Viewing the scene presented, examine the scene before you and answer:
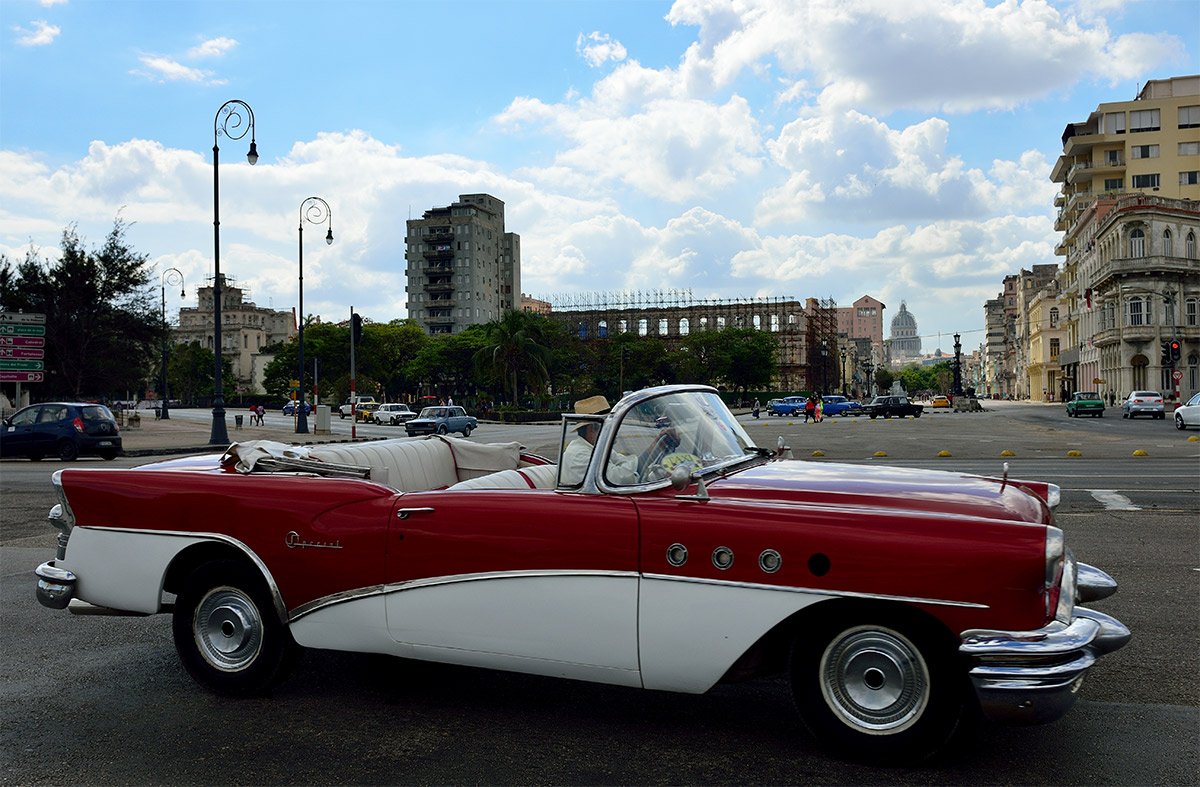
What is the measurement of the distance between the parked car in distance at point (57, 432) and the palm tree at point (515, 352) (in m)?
36.6

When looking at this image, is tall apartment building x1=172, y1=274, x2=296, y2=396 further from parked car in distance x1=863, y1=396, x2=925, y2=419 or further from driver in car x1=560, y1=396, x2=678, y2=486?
driver in car x1=560, y1=396, x2=678, y2=486

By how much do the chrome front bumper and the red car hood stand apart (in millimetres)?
484

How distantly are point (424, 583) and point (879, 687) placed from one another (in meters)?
2.03

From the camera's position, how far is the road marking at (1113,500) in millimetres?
11008

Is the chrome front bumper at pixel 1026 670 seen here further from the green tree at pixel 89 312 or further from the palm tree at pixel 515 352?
the palm tree at pixel 515 352

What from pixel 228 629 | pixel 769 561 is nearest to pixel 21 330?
pixel 228 629

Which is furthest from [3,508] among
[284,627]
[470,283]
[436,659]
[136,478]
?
[470,283]

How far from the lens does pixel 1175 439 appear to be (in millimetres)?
26141

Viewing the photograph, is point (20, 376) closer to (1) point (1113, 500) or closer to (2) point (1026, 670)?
(1) point (1113, 500)

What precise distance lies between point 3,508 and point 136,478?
9.81 m

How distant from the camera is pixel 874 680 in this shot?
3551 mm

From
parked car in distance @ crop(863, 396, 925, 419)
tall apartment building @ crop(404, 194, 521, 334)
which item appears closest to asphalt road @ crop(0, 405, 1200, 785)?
parked car in distance @ crop(863, 396, 925, 419)

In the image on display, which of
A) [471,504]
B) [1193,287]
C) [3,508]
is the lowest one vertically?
[3,508]

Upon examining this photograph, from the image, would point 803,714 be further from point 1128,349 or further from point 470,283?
point 470,283
